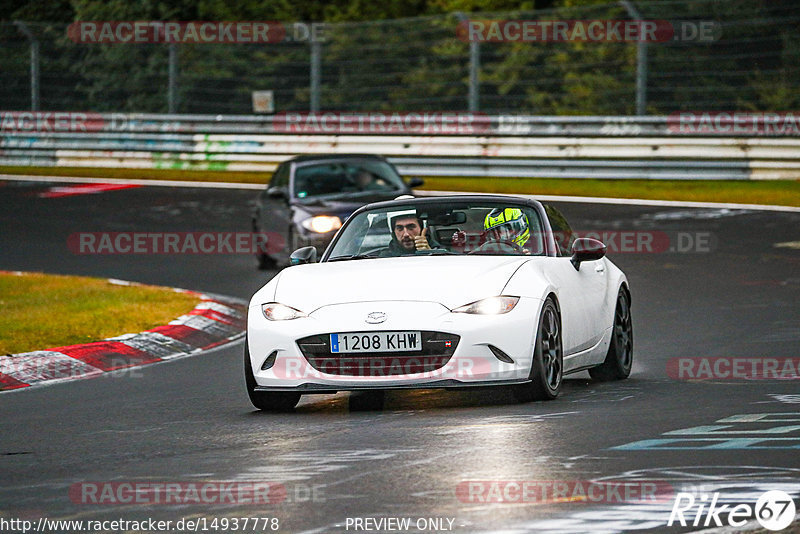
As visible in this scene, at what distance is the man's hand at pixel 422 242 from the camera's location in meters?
10.4

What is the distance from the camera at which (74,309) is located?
600 inches

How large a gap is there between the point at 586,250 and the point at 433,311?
5.21 ft

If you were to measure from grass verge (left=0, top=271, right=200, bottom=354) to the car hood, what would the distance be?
3.63 metres

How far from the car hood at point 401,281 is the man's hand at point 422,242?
373 millimetres

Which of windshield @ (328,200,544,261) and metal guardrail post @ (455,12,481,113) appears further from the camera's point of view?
metal guardrail post @ (455,12,481,113)

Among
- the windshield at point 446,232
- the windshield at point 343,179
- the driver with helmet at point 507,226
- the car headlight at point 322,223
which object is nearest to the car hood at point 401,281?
the windshield at point 446,232

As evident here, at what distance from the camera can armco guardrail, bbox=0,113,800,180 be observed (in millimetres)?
27047

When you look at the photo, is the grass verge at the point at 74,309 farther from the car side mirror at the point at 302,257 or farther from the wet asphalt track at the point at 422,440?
the car side mirror at the point at 302,257

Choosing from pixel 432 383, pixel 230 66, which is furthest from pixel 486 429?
pixel 230 66

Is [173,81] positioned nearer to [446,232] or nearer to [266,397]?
[446,232]

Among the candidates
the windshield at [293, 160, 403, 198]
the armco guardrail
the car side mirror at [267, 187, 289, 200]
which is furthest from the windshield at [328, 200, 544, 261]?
the armco guardrail

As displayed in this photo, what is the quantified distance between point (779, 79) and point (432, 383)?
21.1 m

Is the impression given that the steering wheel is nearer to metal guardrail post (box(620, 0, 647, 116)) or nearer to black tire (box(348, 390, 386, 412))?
black tire (box(348, 390, 386, 412))

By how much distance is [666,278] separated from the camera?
17391mm
